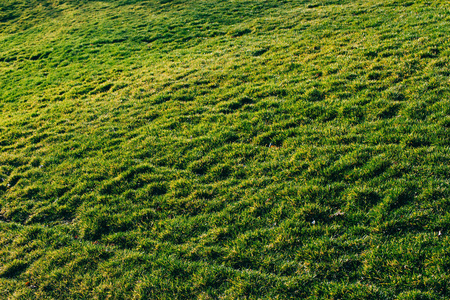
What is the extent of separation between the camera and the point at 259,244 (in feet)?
18.6

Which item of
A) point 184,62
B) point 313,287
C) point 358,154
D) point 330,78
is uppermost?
point 184,62

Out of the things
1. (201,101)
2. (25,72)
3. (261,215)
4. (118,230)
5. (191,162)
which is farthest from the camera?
(25,72)

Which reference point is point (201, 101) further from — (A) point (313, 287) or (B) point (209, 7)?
(B) point (209, 7)

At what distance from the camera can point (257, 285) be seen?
506 centimetres

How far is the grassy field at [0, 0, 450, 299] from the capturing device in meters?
5.21

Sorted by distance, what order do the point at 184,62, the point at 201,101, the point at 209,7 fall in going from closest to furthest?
the point at 201,101
the point at 184,62
the point at 209,7

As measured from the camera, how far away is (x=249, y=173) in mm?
7504

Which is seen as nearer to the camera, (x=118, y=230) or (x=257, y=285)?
(x=257, y=285)

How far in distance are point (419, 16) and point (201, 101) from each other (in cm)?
1128

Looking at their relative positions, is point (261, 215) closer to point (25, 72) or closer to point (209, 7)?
point (25, 72)

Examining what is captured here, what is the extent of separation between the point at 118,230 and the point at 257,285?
3469mm

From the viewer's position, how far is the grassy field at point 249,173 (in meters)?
5.21

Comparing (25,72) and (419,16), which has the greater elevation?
(25,72)

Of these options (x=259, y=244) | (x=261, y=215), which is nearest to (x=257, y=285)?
(x=259, y=244)
